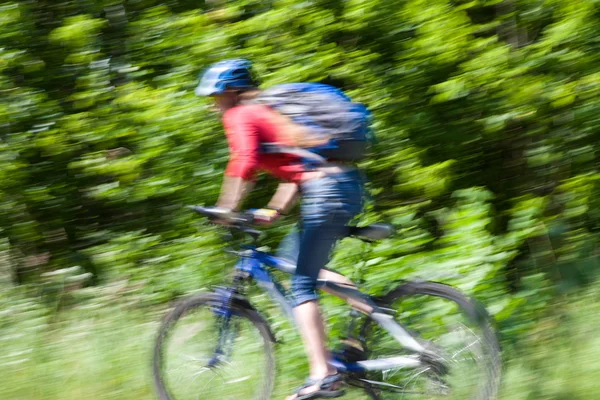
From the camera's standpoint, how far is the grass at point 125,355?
424cm

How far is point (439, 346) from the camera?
3.91m

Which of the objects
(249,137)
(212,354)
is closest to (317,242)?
(249,137)

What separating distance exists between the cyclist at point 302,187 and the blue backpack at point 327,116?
5 cm

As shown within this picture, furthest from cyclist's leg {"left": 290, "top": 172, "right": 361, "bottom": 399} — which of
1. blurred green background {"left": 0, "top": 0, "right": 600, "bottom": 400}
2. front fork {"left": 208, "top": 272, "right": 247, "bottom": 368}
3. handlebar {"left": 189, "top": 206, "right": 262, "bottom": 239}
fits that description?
blurred green background {"left": 0, "top": 0, "right": 600, "bottom": 400}

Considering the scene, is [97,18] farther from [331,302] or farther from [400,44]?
[331,302]

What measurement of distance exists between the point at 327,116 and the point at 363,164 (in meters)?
1.95

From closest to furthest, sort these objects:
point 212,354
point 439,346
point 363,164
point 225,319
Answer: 1. point 439,346
2. point 225,319
3. point 212,354
4. point 363,164

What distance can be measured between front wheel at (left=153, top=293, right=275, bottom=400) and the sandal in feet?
1.19

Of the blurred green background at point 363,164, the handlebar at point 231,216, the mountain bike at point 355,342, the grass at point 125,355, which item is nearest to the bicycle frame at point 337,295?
Answer: the mountain bike at point 355,342

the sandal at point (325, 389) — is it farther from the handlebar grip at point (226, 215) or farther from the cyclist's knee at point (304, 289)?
the handlebar grip at point (226, 215)

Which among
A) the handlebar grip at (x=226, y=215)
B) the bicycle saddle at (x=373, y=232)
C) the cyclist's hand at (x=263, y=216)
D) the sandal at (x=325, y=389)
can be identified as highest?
the handlebar grip at (x=226, y=215)

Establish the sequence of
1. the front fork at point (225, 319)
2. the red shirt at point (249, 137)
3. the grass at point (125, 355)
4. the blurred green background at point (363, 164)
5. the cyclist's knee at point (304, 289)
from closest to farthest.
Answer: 1. the red shirt at point (249, 137)
2. the cyclist's knee at point (304, 289)
3. the front fork at point (225, 319)
4. the grass at point (125, 355)
5. the blurred green background at point (363, 164)

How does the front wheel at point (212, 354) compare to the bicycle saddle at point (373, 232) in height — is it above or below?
below

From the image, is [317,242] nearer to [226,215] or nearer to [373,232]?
[373,232]
